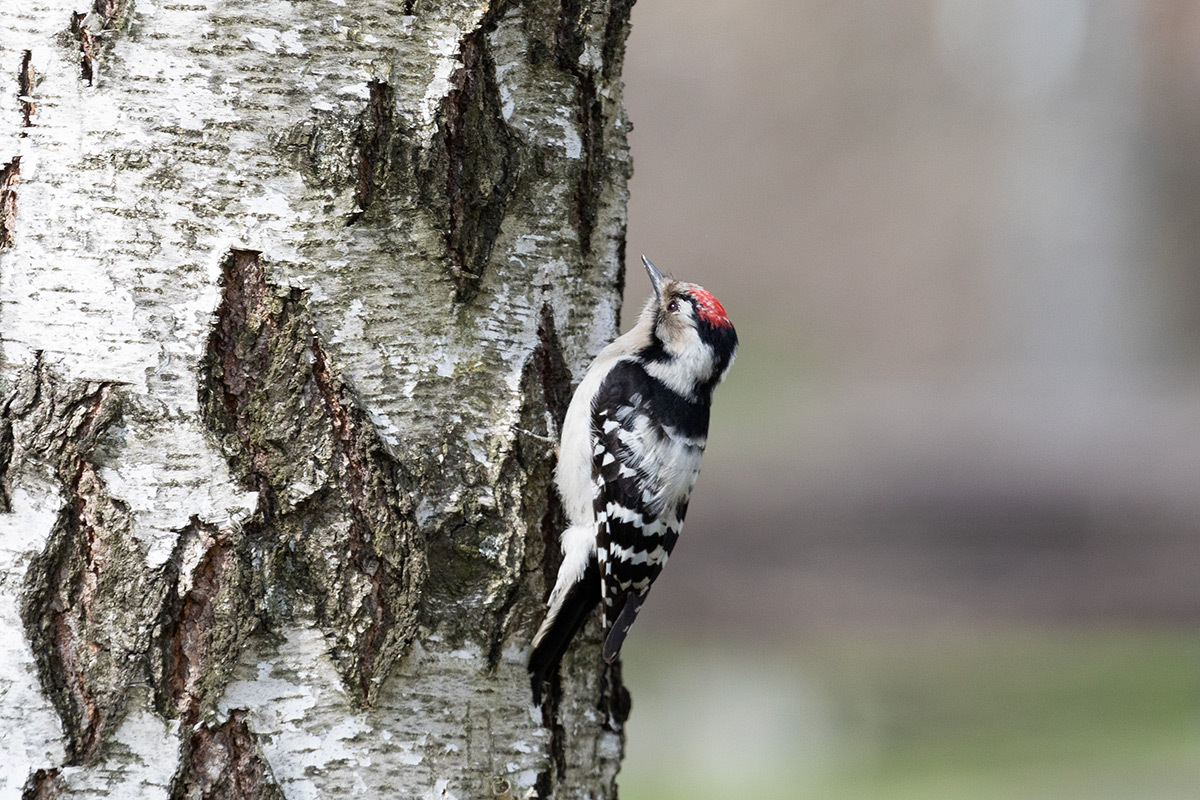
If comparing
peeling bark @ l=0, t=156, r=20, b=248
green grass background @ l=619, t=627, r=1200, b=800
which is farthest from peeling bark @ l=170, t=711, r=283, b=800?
green grass background @ l=619, t=627, r=1200, b=800

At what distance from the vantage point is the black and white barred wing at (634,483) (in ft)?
8.71

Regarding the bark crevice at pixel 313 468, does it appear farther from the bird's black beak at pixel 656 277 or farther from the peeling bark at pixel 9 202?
the bird's black beak at pixel 656 277

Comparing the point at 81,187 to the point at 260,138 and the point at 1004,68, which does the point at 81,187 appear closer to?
the point at 260,138

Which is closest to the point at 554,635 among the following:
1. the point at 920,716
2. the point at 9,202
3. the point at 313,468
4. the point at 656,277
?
the point at 313,468

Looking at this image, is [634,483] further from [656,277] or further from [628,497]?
[656,277]

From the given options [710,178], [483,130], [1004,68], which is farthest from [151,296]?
[710,178]

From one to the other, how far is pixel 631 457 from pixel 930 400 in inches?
398

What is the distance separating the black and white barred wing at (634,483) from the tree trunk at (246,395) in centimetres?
67

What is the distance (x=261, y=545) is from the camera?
1.80 m

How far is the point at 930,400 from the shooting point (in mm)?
12414

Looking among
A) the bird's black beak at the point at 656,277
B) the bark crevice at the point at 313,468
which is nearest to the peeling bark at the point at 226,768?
the bark crevice at the point at 313,468

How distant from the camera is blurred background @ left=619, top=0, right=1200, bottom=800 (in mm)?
6598

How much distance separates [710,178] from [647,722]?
8.61 meters

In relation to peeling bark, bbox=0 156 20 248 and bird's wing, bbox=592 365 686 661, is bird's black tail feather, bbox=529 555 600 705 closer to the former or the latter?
bird's wing, bbox=592 365 686 661
